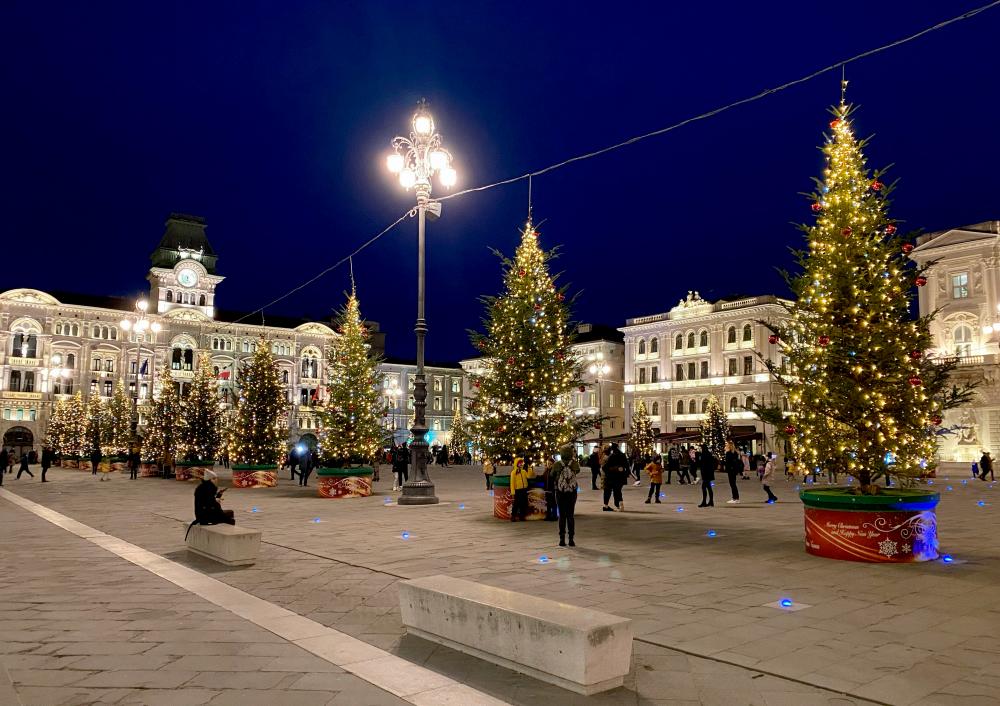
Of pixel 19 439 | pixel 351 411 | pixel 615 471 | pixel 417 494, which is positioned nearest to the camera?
pixel 615 471

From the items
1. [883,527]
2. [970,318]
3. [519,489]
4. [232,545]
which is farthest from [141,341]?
[883,527]

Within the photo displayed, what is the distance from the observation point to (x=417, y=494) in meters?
20.8

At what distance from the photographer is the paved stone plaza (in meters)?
5.36

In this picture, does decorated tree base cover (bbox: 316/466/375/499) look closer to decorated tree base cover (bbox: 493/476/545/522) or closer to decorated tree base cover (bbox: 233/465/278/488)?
decorated tree base cover (bbox: 233/465/278/488)

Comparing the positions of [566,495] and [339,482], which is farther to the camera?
[339,482]

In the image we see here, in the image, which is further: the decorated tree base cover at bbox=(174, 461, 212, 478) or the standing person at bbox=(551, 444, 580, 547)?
the decorated tree base cover at bbox=(174, 461, 212, 478)

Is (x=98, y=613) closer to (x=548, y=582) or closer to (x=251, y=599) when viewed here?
(x=251, y=599)

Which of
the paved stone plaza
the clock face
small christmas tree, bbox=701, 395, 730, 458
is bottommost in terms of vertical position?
the paved stone plaza

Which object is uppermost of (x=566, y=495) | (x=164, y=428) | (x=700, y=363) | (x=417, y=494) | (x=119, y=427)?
(x=700, y=363)

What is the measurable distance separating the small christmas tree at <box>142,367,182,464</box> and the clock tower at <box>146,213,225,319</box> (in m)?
41.7

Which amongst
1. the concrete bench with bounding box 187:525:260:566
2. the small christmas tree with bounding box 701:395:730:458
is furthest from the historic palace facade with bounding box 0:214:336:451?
the concrete bench with bounding box 187:525:260:566

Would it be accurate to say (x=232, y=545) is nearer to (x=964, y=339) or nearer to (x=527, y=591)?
(x=527, y=591)

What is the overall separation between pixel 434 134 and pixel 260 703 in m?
16.9

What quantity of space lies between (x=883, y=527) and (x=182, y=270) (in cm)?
8096
